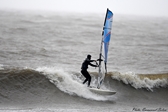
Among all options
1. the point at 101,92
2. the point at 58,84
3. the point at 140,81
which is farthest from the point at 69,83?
the point at 140,81

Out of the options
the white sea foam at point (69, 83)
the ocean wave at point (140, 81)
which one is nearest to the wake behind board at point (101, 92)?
the white sea foam at point (69, 83)

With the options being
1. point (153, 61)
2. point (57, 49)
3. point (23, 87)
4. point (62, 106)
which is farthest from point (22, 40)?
point (62, 106)

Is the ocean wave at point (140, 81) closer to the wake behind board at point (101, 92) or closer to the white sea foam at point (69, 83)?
the white sea foam at point (69, 83)

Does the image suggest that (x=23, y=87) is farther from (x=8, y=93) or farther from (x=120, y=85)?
(x=120, y=85)

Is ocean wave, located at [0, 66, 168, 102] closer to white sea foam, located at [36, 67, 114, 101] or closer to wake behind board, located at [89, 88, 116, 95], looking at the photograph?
white sea foam, located at [36, 67, 114, 101]

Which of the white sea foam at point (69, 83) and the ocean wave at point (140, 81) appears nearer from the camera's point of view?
the white sea foam at point (69, 83)

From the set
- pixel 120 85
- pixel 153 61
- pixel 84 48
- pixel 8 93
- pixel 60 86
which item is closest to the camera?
pixel 8 93

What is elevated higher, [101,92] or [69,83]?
[69,83]

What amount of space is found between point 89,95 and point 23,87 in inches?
104

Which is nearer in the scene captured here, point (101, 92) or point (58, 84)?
point (101, 92)

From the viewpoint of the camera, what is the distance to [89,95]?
435 inches

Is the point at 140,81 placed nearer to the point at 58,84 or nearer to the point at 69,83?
the point at 69,83

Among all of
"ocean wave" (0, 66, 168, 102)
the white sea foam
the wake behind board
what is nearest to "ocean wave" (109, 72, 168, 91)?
Answer: "ocean wave" (0, 66, 168, 102)

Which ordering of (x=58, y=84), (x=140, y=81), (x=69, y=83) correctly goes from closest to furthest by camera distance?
(x=69, y=83) < (x=58, y=84) < (x=140, y=81)
